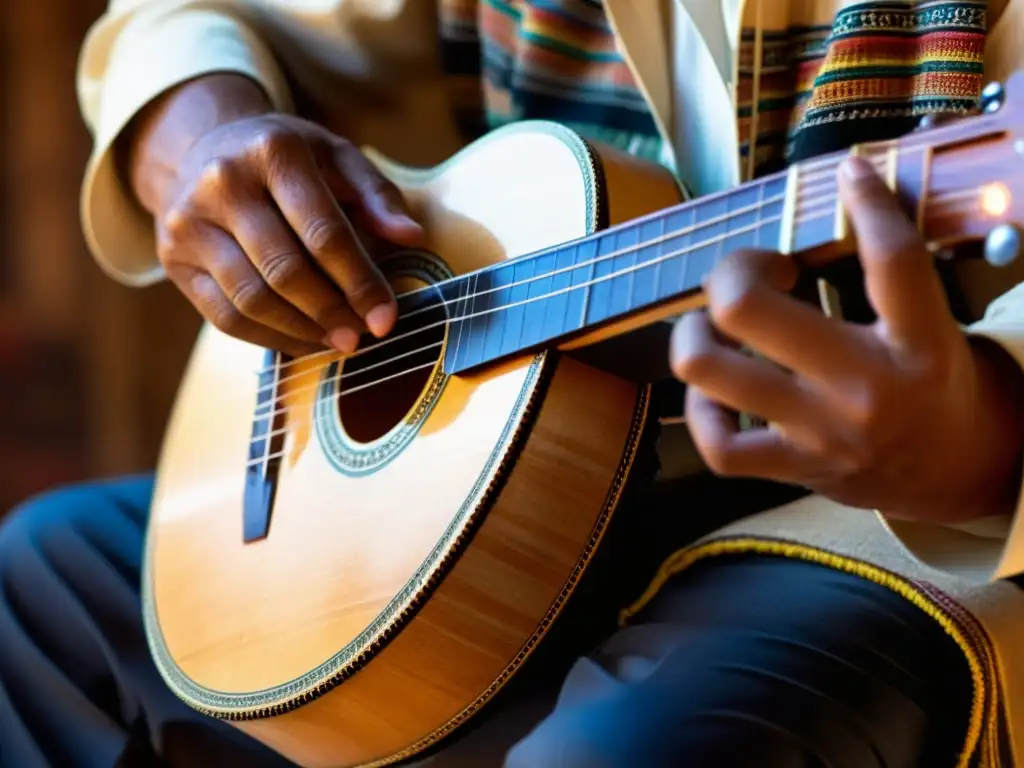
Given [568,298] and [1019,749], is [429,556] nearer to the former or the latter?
[568,298]

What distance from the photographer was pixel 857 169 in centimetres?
45

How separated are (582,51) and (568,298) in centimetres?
32

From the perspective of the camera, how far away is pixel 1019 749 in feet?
1.95

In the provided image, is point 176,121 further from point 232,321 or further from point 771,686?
point 771,686

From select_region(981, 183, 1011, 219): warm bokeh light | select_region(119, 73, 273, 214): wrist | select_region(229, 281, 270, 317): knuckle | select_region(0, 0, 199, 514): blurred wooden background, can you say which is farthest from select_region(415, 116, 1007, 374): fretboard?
select_region(0, 0, 199, 514): blurred wooden background

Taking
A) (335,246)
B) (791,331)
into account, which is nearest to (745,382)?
(791,331)

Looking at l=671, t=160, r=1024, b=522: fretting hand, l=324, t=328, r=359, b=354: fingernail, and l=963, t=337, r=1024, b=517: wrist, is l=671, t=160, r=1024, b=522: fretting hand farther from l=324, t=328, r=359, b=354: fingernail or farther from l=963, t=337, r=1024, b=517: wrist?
l=324, t=328, r=359, b=354: fingernail

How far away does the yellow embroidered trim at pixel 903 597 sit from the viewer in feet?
1.89

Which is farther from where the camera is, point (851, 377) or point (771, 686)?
point (771, 686)

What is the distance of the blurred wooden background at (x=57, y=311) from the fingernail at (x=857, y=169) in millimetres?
1524

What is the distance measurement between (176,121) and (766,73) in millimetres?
479

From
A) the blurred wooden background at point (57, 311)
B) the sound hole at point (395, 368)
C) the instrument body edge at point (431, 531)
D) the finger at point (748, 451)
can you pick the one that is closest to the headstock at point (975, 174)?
the finger at point (748, 451)

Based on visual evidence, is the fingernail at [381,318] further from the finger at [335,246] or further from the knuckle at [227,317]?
the knuckle at [227,317]

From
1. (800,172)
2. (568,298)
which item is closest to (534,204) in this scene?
(568,298)
